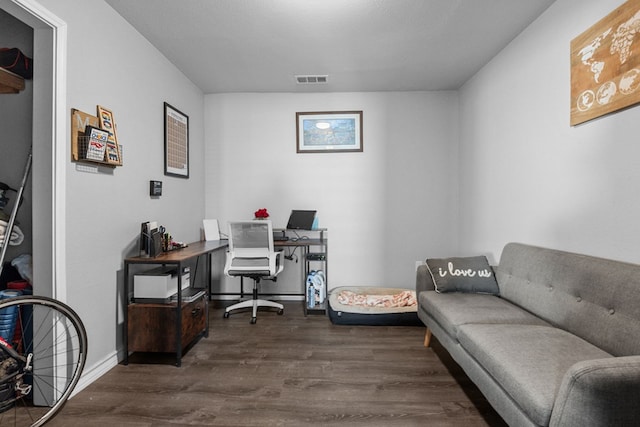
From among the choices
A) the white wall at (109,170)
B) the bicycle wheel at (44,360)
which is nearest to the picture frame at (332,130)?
the white wall at (109,170)

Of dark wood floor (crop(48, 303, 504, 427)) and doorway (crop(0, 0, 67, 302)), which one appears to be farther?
doorway (crop(0, 0, 67, 302))

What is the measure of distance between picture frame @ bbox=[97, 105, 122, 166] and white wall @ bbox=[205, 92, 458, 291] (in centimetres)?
187

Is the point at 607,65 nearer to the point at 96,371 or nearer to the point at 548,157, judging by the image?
the point at 548,157

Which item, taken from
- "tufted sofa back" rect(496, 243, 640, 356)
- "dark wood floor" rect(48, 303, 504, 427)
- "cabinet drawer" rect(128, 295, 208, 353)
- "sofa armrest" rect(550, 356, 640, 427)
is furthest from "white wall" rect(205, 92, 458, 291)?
"sofa armrest" rect(550, 356, 640, 427)

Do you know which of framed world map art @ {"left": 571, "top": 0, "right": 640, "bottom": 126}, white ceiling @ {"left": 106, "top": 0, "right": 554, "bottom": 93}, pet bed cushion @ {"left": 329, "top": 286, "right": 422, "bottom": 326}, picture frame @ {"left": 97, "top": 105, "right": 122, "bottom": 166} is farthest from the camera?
pet bed cushion @ {"left": 329, "top": 286, "right": 422, "bottom": 326}

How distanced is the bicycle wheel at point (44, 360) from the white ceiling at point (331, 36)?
7.02ft

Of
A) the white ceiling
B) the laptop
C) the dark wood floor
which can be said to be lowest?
the dark wood floor

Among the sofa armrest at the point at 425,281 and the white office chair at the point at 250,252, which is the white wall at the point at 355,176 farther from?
the sofa armrest at the point at 425,281

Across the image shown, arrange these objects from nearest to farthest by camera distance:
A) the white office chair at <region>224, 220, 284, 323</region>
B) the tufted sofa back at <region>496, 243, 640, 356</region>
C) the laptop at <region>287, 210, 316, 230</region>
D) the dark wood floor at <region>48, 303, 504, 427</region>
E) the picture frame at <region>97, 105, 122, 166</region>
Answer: the tufted sofa back at <region>496, 243, 640, 356</region>
the dark wood floor at <region>48, 303, 504, 427</region>
the picture frame at <region>97, 105, 122, 166</region>
the white office chair at <region>224, 220, 284, 323</region>
the laptop at <region>287, 210, 316, 230</region>

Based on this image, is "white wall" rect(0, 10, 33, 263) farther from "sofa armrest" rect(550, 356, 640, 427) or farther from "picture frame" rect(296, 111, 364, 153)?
"sofa armrest" rect(550, 356, 640, 427)

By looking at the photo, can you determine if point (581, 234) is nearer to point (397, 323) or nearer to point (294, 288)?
point (397, 323)

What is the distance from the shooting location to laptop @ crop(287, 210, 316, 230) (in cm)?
399

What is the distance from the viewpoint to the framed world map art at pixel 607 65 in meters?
1.74

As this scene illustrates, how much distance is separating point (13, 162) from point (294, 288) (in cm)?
293
